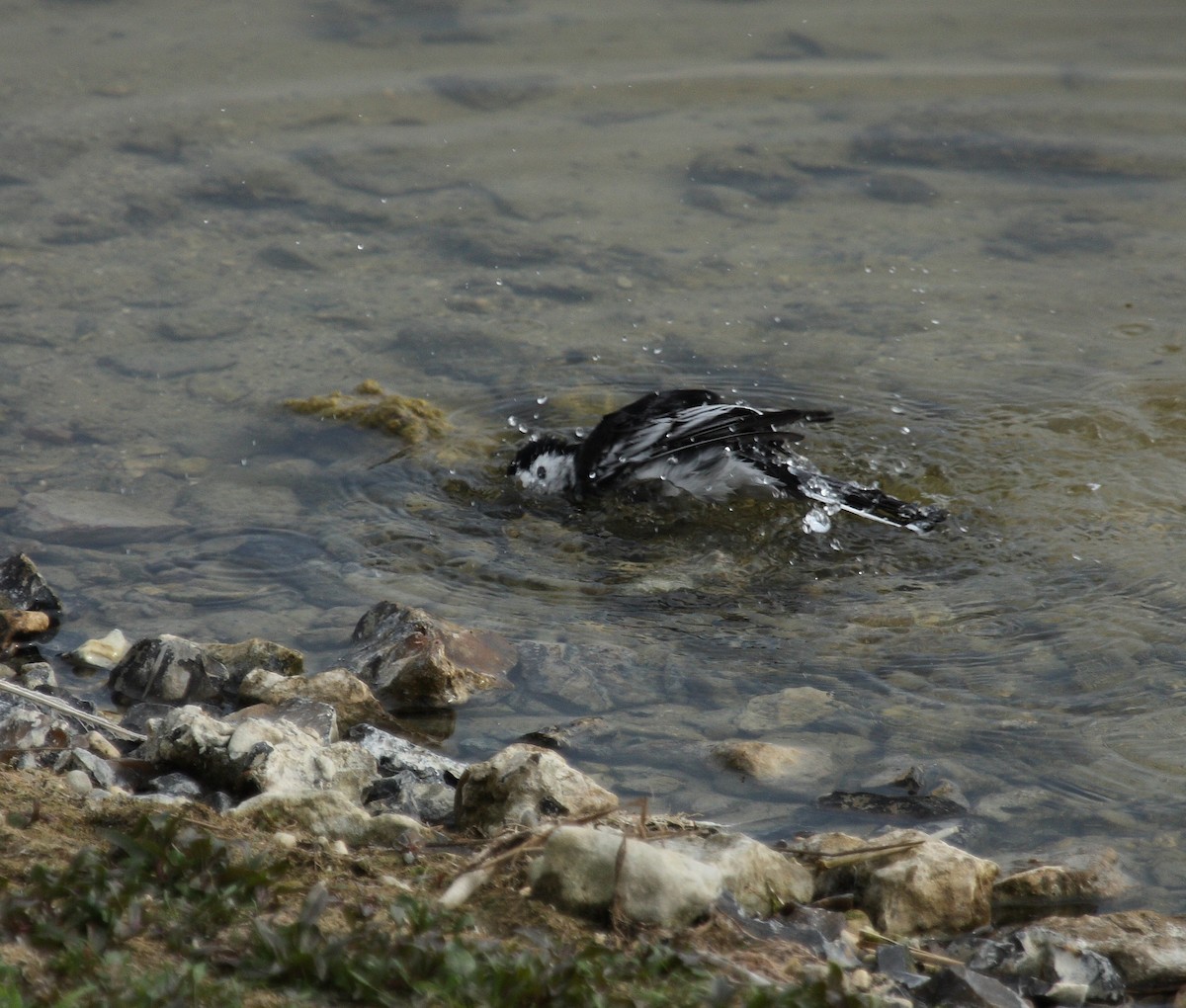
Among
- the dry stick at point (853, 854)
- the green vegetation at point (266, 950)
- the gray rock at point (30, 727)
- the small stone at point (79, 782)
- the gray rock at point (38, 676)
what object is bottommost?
the gray rock at point (38, 676)

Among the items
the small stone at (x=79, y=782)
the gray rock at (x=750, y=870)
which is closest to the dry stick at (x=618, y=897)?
the gray rock at (x=750, y=870)

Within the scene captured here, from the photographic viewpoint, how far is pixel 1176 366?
340 inches

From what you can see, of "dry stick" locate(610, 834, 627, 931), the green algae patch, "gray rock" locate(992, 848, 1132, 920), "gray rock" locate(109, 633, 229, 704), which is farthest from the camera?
the green algae patch

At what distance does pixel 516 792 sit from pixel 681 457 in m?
3.32

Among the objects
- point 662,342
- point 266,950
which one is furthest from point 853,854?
point 662,342

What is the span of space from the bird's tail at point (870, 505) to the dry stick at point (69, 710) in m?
3.53

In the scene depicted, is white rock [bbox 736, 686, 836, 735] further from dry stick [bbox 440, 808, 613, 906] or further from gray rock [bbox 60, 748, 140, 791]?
gray rock [bbox 60, 748, 140, 791]

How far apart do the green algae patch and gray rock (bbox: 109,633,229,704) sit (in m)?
2.77

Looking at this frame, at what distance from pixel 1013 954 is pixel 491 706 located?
236 cm

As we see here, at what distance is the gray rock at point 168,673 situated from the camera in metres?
5.27

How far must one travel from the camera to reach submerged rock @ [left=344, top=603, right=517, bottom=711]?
5.32 metres

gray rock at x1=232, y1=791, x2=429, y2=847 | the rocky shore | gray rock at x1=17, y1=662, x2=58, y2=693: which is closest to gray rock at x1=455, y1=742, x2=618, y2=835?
the rocky shore

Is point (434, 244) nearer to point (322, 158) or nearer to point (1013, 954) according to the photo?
point (322, 158)

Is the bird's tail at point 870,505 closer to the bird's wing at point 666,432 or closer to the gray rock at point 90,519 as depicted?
the bird's wing at point 666,432
